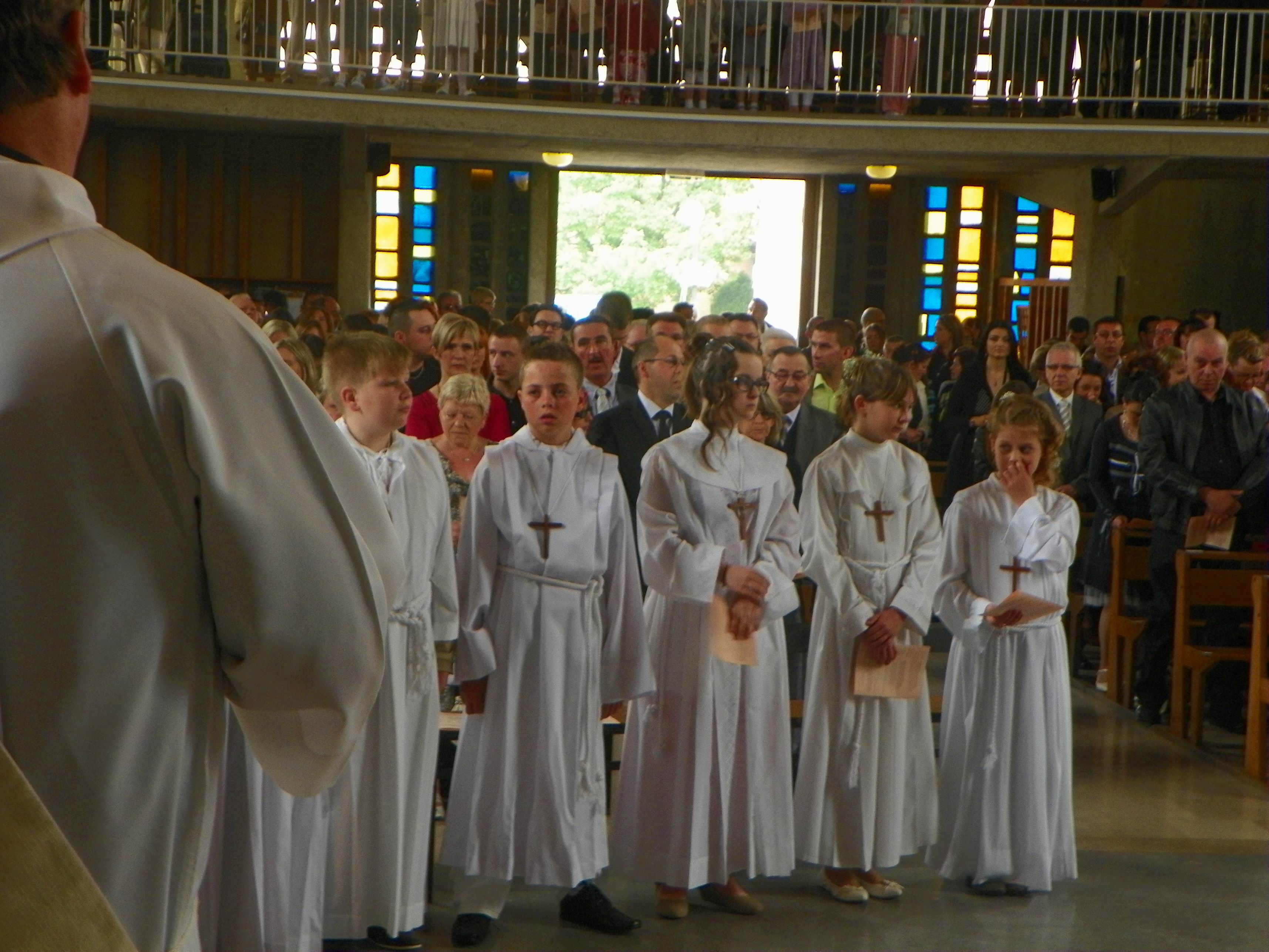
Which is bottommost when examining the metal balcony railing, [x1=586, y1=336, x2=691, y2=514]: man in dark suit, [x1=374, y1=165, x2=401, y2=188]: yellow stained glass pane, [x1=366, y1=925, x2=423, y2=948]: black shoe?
[x1=366, y1=925, x2=423, y2=948]: black shoe

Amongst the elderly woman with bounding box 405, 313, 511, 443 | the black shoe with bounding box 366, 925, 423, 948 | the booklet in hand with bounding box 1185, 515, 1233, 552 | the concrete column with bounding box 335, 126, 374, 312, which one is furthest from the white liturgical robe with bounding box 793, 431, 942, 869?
the concrete column with bounding box 335, 126, 374, 312

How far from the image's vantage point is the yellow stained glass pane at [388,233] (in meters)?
18.8

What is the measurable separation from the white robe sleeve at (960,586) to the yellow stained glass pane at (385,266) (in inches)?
556

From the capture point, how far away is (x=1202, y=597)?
7242 millimetres

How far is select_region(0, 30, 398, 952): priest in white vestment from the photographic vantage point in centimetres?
128

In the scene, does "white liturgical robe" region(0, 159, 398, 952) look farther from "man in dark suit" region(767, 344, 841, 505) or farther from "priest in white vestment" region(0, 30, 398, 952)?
"man in dark suit" region(767, 344, 841, 505)

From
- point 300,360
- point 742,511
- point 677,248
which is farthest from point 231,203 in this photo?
point 742,511

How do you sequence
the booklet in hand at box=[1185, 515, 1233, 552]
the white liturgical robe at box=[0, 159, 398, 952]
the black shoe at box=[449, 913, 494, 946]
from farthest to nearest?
the booklet in hand at box=[1185, 515, 1233, 552] → the black shoe at box=[449, 913, 494, 946] → the white liturgical robe at box=[0, 159, 398, 952]

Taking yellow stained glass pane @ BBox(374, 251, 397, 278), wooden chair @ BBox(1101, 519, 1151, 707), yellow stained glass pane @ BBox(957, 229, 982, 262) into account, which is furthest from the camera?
yellow stained glass pane @ BBox(957, 229, 982, 262)

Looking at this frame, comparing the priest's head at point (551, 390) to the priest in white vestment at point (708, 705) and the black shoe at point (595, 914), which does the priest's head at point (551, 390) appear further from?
the black shoe at point (595, 914)

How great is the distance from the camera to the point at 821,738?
5254mm

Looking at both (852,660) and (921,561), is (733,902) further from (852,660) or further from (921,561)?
(921,561)

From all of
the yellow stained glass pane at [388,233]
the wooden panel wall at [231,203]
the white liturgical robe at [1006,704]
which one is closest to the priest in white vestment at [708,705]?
the white liturgical robe at [1006,704]

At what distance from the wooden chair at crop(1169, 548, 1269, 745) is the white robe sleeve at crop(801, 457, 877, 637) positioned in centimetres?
275
